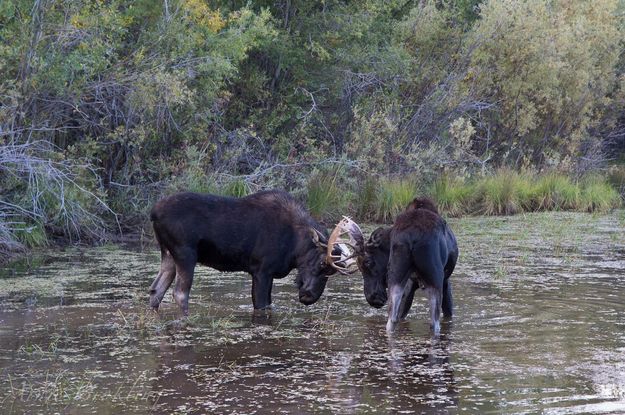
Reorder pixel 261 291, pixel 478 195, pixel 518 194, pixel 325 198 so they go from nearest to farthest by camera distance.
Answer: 1. pixel 261 291
2. pixel 325 198
3. pixel 478 195
4. pixel 518 194

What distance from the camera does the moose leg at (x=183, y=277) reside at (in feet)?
35.5

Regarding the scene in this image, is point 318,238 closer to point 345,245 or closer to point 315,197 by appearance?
point 345,245

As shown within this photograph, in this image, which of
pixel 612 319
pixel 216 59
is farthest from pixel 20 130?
pixel 612 319

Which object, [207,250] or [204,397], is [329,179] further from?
[204,397]

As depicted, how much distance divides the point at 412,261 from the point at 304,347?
134 centimetres

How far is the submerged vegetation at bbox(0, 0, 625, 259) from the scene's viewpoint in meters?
16.2

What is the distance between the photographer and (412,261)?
9.91 metres

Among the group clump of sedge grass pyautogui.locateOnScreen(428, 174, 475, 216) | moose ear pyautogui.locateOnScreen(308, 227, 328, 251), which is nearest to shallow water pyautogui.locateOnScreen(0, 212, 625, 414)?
moose ear pyautogui.locateOnScreen(308, 227, 328, 251)

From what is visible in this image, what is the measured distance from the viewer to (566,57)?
29.1m

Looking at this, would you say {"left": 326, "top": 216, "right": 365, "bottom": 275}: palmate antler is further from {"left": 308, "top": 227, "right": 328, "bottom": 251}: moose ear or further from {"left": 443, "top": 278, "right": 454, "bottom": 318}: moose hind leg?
{"left": 443, "top": 278, "right": 454, "bottom": 318}: moose hind leg

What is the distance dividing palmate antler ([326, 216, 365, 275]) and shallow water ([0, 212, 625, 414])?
0.50 metres

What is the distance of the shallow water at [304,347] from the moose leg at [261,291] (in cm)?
18

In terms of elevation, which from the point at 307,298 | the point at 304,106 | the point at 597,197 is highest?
the point at 304,106

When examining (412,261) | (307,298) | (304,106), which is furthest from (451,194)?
(412,261)
